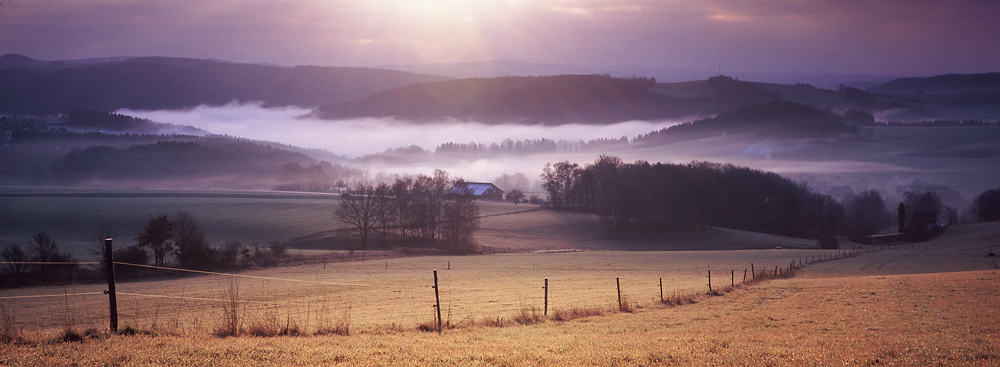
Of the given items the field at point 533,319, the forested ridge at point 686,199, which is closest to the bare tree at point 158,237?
the field at point 533,319

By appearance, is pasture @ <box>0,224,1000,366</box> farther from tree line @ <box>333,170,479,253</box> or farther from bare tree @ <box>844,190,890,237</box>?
bare tree @ <box>844,190,890,237</box>

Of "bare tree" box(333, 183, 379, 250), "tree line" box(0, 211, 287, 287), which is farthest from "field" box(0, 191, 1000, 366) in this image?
"bare tree" box(333, 183, 379, 250)

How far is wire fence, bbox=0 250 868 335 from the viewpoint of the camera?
67.7 ft

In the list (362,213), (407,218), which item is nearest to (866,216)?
(407,218)

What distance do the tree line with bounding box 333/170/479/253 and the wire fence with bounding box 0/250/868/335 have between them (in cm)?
1448

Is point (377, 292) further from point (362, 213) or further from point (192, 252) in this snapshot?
point (362, 213)

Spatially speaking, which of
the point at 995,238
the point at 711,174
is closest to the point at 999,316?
the point at 995,238

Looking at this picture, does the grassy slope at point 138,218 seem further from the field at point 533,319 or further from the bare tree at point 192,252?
the field at point 533,319

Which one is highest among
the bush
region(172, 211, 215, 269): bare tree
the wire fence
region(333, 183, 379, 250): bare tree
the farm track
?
region(333, 183, 379, 250): bare tree

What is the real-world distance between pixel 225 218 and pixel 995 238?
123635mm

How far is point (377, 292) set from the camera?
31875 millimetres

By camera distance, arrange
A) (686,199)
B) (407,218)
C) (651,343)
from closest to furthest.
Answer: (651,343) < (407,218) < (686,199)

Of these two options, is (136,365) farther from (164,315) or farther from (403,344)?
(164,315)

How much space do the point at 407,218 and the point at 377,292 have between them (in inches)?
1767
